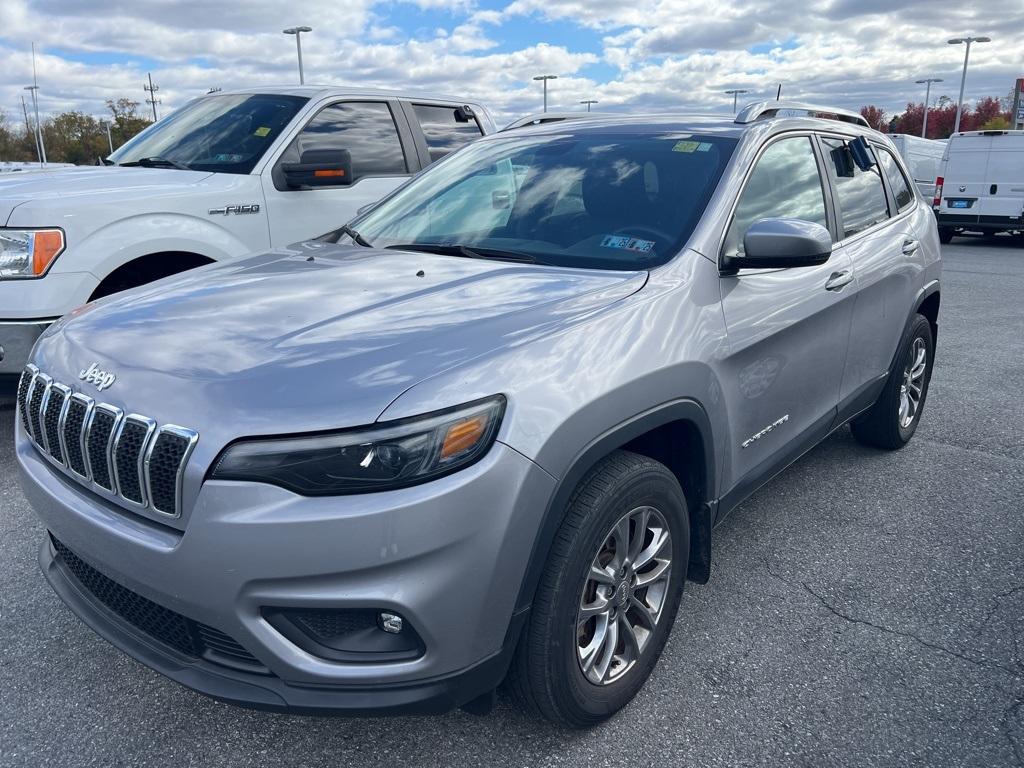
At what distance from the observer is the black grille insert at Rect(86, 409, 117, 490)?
6.93 ft

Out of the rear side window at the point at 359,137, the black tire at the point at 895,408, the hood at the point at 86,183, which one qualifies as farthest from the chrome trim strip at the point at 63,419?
the black tire at the point at 895,408

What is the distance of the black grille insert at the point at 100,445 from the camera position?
2.11 metres

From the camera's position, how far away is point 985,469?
454cm

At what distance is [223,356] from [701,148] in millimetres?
1948

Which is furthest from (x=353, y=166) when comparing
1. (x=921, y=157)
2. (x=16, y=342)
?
(x=921, y=157)

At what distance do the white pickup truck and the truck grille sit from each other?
2.04 meters

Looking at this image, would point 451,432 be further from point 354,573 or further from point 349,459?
point 354,573

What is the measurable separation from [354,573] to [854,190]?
318cm

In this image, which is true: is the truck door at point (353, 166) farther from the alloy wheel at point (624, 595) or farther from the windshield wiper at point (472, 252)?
the alloy wheel at point (624, 595)

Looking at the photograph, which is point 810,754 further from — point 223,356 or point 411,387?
point 223,356

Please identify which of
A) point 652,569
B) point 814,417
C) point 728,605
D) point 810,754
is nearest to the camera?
point 810,754

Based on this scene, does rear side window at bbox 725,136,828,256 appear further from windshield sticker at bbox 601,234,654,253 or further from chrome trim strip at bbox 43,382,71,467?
chrome trim strip at bbox 43,382,71,467

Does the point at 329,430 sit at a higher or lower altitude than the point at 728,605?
higher

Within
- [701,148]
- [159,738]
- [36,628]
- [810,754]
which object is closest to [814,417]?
[701,148]
